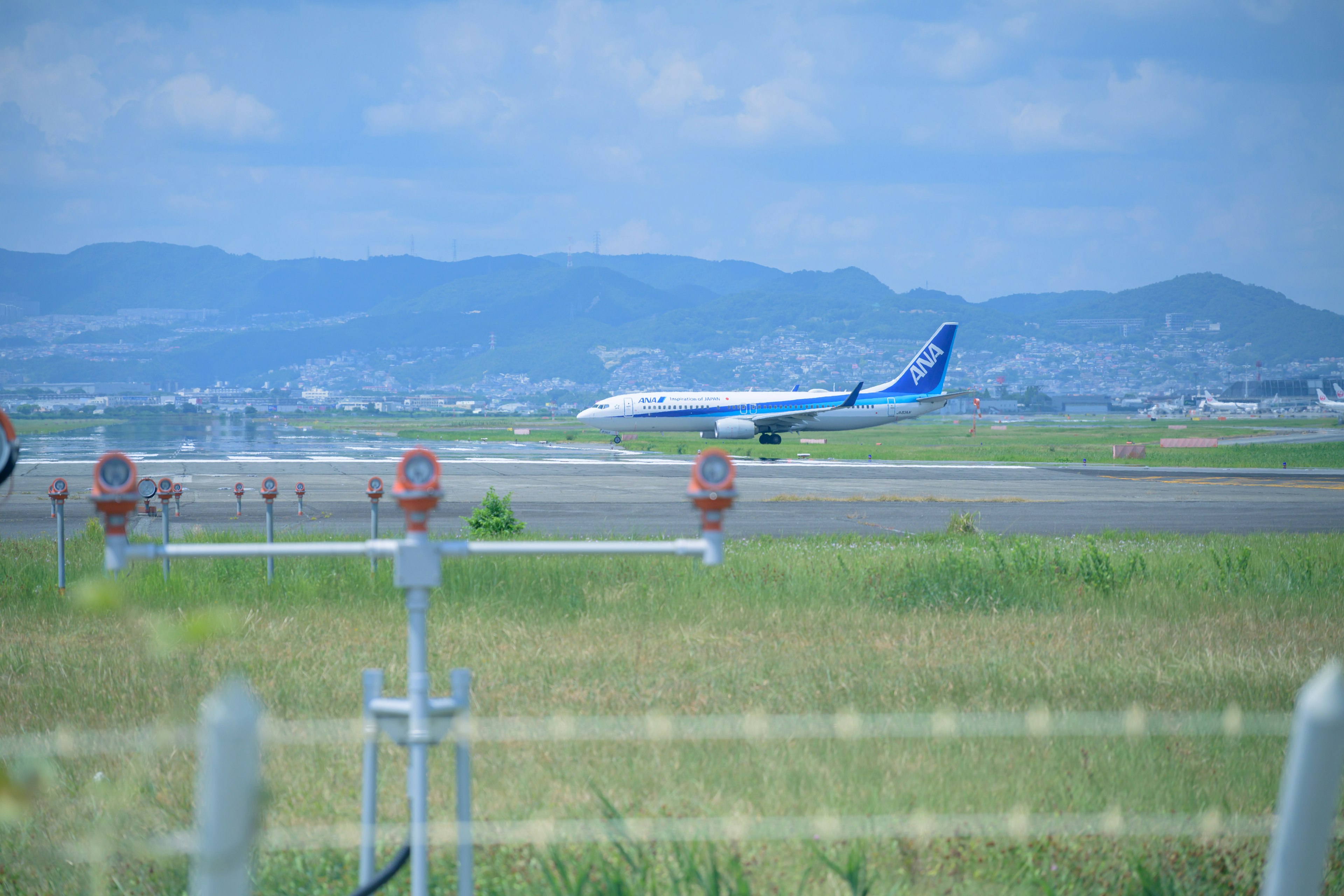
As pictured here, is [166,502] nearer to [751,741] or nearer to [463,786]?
[751,741]

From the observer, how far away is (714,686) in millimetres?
8422

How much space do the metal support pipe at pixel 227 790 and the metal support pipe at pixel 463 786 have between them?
1.72 m

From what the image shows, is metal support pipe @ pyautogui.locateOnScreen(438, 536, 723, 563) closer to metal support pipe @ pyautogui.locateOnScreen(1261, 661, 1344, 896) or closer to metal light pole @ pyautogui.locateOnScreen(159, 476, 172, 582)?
metal support pipe @ pyautogui.locateOnScreen(1261, 661, 1344, 896)

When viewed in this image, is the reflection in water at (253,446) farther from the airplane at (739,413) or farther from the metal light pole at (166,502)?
the metal light pole at (166,502)

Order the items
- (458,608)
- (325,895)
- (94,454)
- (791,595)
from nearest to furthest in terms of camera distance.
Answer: (325,895) → (458,608) → (791,595) → (94,454)

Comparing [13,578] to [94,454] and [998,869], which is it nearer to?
[998,869]

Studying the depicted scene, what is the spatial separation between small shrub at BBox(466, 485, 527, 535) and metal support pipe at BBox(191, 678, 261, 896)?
17.8 meters

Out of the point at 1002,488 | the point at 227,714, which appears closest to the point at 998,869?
the point at 227,714

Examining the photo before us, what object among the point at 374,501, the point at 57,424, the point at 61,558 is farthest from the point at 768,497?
the point at 57,424

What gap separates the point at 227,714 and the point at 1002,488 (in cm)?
3648

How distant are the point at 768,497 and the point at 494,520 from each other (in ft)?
42.8

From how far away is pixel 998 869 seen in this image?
534 centimetres

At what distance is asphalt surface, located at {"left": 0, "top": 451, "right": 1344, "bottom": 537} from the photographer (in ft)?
80.1

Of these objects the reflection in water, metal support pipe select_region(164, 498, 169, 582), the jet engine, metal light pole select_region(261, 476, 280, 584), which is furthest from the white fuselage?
metal support pipe select_region(164, 498, 169, 582)
